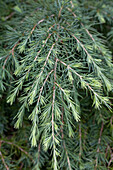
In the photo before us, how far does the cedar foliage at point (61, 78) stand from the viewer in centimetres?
57

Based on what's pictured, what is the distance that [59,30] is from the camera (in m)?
0.67

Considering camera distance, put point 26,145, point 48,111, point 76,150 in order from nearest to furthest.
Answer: point 48,111 < point 76,150 < point 26,145

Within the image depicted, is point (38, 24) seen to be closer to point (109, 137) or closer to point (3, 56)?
point (3, 56)

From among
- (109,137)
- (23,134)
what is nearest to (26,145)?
(23,134)

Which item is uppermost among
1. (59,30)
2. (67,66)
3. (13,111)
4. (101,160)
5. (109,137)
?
(59,30)

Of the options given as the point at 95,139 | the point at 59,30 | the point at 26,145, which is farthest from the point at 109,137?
the point at 59,30

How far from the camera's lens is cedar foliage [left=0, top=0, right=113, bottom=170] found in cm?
57

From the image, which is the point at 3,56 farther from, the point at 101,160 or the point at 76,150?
the point at 101,160

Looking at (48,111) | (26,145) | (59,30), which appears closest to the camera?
(48,111)

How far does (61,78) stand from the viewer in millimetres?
593

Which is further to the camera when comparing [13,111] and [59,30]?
[13,111]

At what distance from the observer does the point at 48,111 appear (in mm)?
537

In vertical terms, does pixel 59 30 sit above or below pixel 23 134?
above

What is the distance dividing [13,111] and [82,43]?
474 mm
